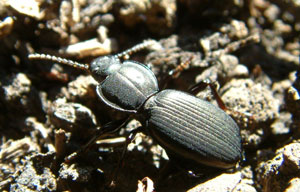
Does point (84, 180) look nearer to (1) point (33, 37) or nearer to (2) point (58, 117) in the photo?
(2) point (58, 117)

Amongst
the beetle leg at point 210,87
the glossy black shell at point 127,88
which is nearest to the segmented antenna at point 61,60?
the glossy black shell at point 127,88

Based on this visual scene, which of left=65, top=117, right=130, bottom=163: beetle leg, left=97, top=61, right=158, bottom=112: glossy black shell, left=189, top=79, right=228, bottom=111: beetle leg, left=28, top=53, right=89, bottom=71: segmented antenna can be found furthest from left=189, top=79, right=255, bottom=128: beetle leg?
left=28, top=53, right=89, bottom=71: segmented antenna

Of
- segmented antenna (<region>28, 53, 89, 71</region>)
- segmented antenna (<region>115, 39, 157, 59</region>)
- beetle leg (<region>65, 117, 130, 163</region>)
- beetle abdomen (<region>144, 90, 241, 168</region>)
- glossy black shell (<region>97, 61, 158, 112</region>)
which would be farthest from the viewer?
segmented antenna (<region>115, 39, 157, 59</region>)

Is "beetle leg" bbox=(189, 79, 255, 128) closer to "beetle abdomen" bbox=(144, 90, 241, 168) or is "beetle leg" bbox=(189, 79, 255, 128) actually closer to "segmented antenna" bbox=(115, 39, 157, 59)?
"beetle abdomen" bbox=(144, 90, 241, 168)

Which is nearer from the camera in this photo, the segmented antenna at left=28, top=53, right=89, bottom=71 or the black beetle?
the black beetle

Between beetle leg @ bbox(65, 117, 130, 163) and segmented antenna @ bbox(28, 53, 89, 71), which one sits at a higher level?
segmented antenna @ bbox(28, 53, 89, 71)

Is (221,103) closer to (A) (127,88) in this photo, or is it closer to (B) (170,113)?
(B) (170,113)

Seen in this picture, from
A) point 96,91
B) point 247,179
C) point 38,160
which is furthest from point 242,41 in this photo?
point 38,160

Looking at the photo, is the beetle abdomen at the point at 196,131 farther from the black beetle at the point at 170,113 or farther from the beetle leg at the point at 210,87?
the beetle leg at the point at 210,87

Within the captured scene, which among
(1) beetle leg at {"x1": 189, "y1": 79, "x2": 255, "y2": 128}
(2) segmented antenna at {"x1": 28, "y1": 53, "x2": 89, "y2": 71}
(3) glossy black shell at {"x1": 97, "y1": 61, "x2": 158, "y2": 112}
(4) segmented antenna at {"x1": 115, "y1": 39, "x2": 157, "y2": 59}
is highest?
(2) segmented antenna at {"x1": 28, "y1": 53, "x2": 89, "y2": 71}
